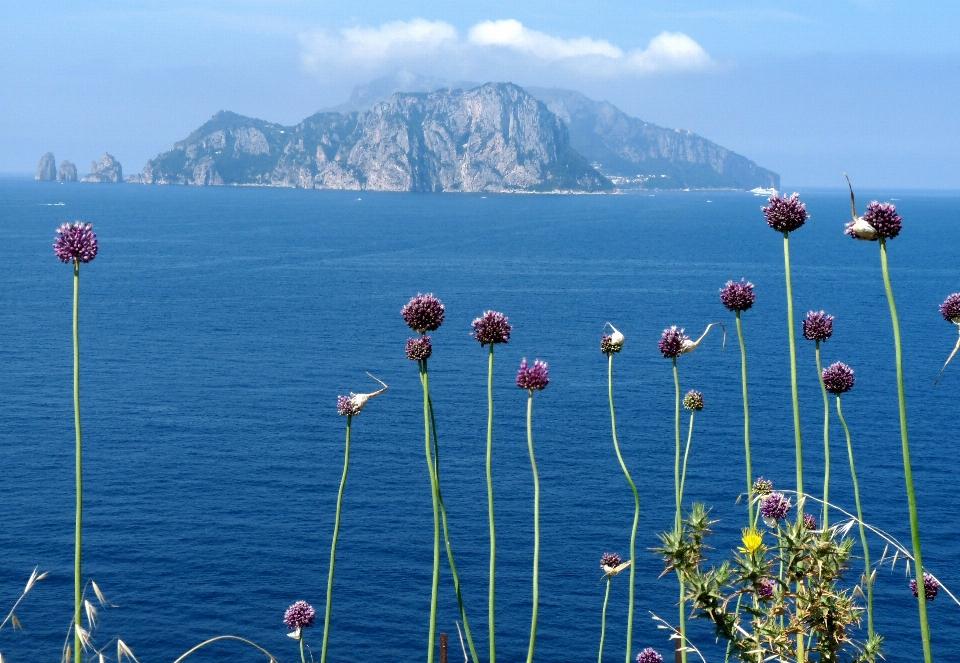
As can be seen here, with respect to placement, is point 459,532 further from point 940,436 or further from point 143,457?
point 940,436

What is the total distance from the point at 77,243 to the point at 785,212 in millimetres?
5289

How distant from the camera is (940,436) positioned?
3386 inches

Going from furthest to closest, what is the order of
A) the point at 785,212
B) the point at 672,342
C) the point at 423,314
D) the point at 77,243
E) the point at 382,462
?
the point at 382,462, the point at 672,342, the point at 785,212, the point at 423,314, the point at 77,243

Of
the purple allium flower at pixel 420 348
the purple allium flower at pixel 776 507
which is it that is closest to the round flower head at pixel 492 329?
the purple allium flower at pixel 420 348

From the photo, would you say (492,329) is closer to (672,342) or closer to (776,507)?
(776,507)

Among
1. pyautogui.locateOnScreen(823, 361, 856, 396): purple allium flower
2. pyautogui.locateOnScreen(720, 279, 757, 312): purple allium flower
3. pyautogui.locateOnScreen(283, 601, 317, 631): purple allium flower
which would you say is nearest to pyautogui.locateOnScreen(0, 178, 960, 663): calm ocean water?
pyautogui.locateOnScreen(283, 601, 317, 631): purple allium flower

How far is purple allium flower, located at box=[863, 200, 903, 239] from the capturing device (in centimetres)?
627

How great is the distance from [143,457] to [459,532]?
94.0 ft

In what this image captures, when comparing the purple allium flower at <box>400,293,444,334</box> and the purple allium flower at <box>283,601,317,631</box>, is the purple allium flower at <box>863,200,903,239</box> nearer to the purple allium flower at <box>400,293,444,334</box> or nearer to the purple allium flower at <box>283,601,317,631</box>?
the purple allium flower at <box>400,293,444,334</box>

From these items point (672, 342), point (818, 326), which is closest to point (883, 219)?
point (818, 326)

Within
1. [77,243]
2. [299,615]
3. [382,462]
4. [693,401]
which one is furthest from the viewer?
[382,462]

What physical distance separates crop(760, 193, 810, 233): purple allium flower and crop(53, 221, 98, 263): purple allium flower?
5.02m

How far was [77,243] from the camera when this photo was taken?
7.09 m

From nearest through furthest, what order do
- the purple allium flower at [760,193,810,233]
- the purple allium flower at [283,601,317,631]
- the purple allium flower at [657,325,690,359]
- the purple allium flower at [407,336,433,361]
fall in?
1. the purple allium flower at [407,336,433,361]
2. the purple allium flower at [760,193,810,233]
3. the purple allium flower at [657,325,690,359]
4. the purple allium flower at [283,601,317,631]
